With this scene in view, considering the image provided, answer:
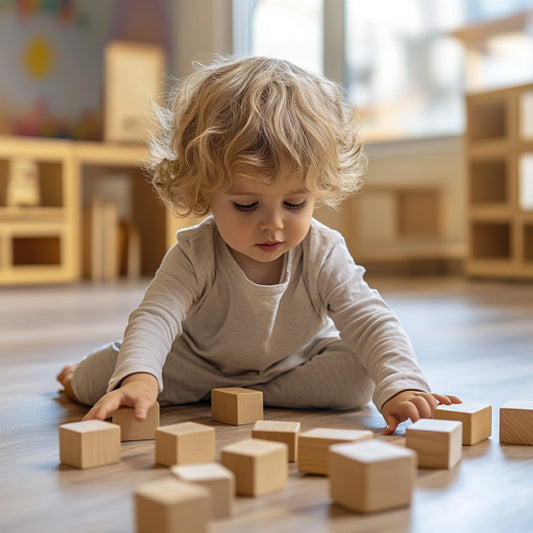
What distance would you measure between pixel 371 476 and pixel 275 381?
0.46 metres

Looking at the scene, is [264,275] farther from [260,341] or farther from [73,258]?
[73,258]

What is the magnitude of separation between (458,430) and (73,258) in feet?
8.64

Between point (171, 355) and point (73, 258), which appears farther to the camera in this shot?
point (73, 258)

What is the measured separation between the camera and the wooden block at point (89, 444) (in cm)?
71

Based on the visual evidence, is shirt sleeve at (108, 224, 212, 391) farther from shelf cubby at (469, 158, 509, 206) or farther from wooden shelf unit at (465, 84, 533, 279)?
shelf cubby at (469, 158, 509, 206)

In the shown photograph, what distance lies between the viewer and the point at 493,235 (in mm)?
3193

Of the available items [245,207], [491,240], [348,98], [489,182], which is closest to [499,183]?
[489,182]

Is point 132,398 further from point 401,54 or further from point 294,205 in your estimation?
point 401,54

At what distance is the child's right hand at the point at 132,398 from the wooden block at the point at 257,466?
0.59ft

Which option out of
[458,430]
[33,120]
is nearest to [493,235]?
[33,120]

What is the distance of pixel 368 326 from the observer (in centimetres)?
96

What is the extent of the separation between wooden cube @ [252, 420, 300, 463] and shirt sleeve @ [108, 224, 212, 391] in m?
0.17

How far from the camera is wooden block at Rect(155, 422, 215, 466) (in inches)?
27.7

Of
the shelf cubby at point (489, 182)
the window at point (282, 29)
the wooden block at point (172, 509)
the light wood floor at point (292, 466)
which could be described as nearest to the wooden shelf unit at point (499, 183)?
the shelf cubby at point (489, 182)
